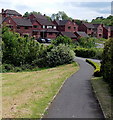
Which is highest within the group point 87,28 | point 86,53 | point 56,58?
point 87,28

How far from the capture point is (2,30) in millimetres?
42219

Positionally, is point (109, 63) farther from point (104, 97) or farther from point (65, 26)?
point (65, 26)

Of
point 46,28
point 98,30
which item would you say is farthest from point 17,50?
point 98,30

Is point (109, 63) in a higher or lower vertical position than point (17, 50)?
lower

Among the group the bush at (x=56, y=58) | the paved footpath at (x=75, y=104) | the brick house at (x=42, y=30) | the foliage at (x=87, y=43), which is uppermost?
the brick house at (x=42, y=30)

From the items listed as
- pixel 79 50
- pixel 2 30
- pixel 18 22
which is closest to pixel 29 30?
pixel 18 22

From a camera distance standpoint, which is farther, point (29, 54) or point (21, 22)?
point (21, 22)

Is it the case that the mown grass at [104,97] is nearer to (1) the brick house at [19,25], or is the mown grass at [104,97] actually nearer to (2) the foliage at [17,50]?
(2) the foliage at [17,50]

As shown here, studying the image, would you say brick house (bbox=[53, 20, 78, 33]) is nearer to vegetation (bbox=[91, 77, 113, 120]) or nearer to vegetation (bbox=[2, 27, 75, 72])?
vegetation (bbox=[2, 27, 75, 72])

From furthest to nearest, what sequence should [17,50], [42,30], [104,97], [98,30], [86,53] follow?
[98,30] → [42,30] → [86,53] → [17,50] → [104,97]

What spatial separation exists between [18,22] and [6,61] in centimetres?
3325

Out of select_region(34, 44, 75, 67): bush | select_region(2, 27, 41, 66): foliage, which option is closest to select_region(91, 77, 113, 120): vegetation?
select_region(34, 44, 75, 67): bush

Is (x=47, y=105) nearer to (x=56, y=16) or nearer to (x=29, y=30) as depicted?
(x=29, y=30)

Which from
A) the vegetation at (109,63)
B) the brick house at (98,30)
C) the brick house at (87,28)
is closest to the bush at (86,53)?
the vegetation at (109,63)
